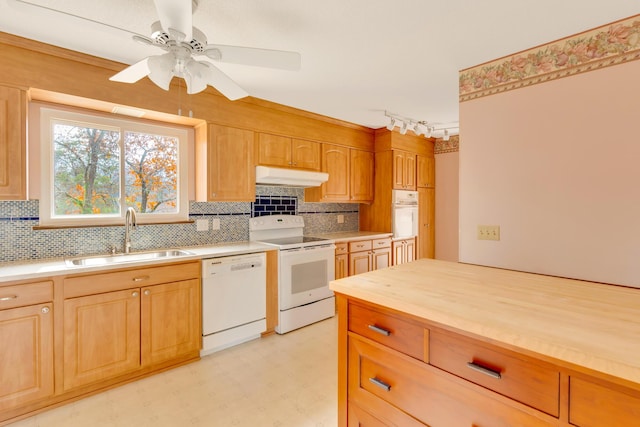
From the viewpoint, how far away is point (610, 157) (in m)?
1.68

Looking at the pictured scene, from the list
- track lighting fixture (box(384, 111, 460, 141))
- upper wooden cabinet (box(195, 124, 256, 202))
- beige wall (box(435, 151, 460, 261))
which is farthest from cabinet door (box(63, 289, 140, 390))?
beige wall (box(435, 151, 460, 261))

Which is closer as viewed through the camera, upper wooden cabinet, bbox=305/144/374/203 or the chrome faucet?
the chrome faucet

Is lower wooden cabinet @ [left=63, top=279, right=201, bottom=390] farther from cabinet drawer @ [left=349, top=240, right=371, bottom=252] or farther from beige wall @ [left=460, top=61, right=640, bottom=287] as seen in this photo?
beige wall @ [left=460, top=61, right=640, bottom=287]

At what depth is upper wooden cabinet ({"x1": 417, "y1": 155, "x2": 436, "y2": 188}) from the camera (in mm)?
5031

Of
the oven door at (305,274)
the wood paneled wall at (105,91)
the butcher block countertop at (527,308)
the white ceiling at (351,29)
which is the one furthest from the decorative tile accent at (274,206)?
the butcher block countertop at (527,308)

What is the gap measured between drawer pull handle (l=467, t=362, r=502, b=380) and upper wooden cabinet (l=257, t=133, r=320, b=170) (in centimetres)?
274

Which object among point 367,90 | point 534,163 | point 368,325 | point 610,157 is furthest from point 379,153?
point 368,325

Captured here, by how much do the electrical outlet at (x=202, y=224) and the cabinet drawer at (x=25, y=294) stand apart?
4.32 feet

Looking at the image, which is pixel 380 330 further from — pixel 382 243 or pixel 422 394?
pixel 382 243

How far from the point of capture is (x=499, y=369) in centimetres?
103

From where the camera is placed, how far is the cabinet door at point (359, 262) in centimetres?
395

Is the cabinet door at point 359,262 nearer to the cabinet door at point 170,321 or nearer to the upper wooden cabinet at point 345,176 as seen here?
the upper wooden cabinet at point 345,176

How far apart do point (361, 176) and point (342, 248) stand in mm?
1231

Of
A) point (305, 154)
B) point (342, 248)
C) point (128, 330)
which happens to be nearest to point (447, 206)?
point (342, 248)
